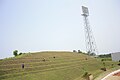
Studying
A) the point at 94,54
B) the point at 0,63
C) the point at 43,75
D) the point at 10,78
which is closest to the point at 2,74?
the point at 10,78

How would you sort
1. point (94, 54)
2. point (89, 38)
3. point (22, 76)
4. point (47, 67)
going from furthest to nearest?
point (94, 54) → point (89, 38) → point (47, 67) → point (22, 76)

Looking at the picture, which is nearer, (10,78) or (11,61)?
(10,78)

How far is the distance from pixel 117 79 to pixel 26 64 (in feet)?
65.3

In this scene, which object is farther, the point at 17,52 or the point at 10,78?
the point at 17,52

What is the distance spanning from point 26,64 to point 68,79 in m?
10.7

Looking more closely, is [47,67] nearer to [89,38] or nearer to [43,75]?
[43,75]

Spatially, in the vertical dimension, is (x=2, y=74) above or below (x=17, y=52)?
below

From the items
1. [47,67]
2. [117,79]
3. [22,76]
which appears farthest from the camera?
[47,67]

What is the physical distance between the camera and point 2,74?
1238 inches

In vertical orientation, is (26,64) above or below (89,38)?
below

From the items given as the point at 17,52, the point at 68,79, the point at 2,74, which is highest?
the point at 17,52

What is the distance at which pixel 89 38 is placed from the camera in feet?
259

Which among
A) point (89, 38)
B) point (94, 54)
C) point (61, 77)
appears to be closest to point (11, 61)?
point (61, 77)

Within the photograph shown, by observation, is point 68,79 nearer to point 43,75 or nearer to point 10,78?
point 43,75
